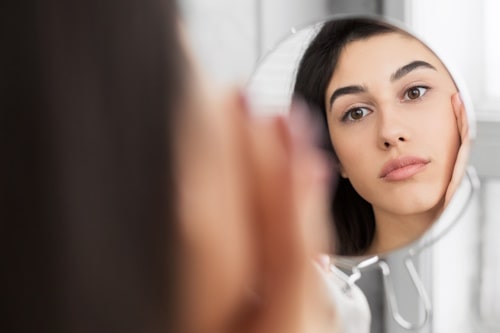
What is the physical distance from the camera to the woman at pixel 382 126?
87cm

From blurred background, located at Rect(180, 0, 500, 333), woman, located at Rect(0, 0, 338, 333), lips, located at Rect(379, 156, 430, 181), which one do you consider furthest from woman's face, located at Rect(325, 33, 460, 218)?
woman, located at Rect(0, 0, 338, 333)

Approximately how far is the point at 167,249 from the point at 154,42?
2.3 inches

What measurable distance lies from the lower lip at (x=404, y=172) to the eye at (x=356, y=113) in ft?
0.19

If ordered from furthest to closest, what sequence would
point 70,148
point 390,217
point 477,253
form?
point 477,253 → point 390,217 → point 70,148

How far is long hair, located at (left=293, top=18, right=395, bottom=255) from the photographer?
2.83ft

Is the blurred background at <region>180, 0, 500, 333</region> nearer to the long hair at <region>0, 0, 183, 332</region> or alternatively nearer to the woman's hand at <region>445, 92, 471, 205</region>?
the woman's hand at <region>445, 92, 471, 205</region>

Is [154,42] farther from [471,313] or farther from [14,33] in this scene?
[471,313]

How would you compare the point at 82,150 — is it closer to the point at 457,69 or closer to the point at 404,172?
the point at 404,172

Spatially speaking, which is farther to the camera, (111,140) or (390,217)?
(390,217)

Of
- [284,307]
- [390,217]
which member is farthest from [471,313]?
[284,307]

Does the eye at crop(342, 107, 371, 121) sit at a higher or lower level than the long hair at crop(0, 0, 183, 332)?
lower

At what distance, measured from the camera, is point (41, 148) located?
246 mm

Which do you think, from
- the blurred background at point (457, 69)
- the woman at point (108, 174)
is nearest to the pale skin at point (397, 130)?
the blurred background at point (457, 69)

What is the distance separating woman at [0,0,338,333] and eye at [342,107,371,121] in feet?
1.95
